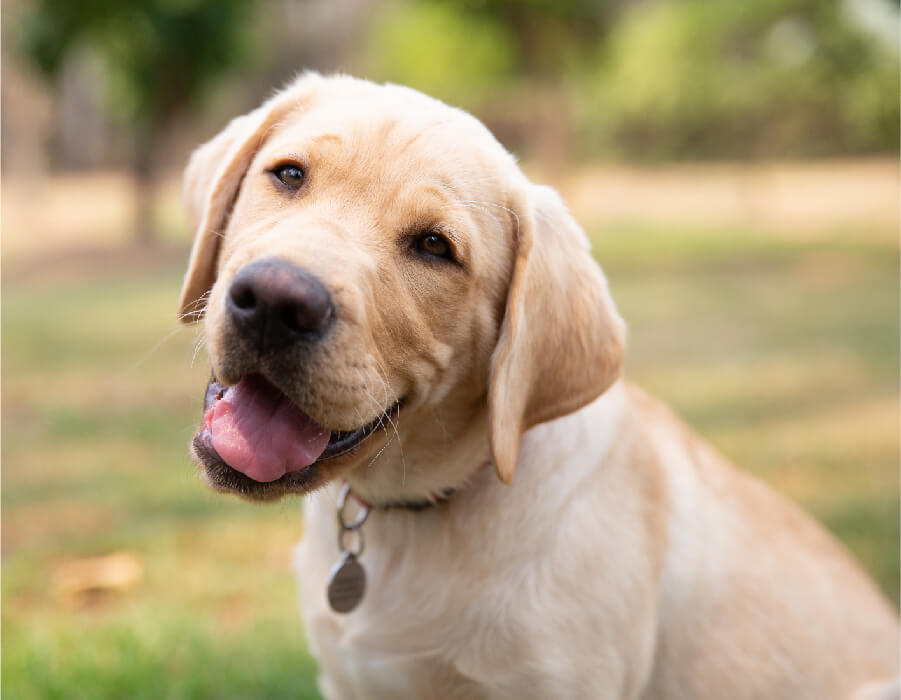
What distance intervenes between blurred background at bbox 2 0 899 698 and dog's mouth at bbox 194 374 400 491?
567 mm

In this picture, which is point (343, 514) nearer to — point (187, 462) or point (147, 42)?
point (187, 462)

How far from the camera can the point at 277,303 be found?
2.19m

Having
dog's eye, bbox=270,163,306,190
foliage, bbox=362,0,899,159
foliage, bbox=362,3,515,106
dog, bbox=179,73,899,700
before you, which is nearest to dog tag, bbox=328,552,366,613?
dog, bbox=179,73,899,700

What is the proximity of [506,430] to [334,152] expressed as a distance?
0.86m

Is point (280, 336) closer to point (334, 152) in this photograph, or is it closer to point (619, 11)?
point (334, 152)

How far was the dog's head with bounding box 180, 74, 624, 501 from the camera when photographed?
2297 millimetres

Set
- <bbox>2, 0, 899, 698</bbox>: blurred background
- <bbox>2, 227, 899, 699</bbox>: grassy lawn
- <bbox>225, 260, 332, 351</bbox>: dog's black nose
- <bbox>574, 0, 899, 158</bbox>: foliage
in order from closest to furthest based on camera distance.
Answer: <bbox>225, 260, 332, 351</bbox>: dog's black nose, <bbox>2, 227, 899, 699</bbox>: grassy lawn, <bbox>2, 0, 899, 698</bbox>: blurred background, <bbox>574, 0, 899, 158</bbox>: foliage

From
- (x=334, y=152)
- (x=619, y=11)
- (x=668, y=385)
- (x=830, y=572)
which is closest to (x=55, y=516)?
(x=334, y=152)

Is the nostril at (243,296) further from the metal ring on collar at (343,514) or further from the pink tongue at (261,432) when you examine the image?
the metal ring on collar at (343,514)

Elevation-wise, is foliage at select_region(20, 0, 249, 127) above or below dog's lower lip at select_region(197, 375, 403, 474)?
below

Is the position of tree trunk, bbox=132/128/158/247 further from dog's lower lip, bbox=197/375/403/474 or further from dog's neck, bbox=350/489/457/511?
dog's lower lip, bbox=197/375/403/474

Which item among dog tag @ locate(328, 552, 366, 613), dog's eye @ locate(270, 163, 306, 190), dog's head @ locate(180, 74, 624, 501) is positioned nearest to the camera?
dog's head @ locate(180, 74, 624, 501)

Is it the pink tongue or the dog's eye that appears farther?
the dog's eye

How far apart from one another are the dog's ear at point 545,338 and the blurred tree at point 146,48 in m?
15.8
